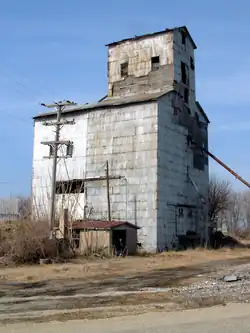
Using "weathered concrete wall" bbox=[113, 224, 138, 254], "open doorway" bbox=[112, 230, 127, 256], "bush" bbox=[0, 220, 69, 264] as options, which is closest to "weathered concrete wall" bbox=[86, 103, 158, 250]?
"weathered concrete wall" bbox=[113, 224, 138, 254]

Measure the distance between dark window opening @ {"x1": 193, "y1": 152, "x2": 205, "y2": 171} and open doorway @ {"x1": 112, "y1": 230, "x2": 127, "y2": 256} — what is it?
10.2 metres

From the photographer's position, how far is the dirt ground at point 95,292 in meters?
10.1

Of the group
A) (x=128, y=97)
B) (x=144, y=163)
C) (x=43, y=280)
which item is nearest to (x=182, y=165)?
(x=144, y=163)

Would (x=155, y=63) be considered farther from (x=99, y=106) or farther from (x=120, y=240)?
(x=120, y=240)

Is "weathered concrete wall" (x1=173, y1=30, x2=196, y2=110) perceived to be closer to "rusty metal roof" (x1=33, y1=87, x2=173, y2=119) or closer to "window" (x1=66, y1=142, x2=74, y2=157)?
"rusty metal roof" (x1=33, y1=87, x2=173, y2=119)

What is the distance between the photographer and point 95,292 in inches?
529

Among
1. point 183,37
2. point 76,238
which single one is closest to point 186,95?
point 183,37

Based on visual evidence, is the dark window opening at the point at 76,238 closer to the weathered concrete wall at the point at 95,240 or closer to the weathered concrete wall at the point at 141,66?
the weathered concrete wall at the point at 95,240

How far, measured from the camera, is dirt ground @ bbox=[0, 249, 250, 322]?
10.1m

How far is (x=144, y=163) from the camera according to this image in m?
33.5

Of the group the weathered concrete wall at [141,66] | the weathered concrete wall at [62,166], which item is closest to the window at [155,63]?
the weathered concrete wall at [141,66]

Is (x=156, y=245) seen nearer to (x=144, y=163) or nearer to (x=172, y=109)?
(x=144, y=163)

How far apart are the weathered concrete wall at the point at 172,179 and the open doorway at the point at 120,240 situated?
2.81m

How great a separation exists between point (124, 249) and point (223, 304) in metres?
20.2
